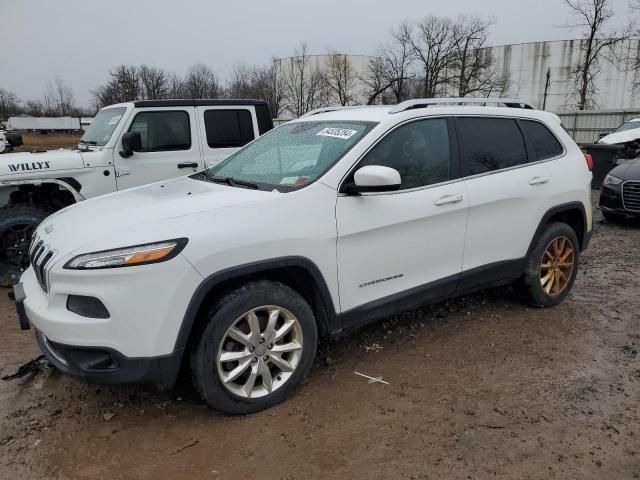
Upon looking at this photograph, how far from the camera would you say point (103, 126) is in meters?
6.12

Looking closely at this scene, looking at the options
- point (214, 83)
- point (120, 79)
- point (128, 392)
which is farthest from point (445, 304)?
point (214, 83)

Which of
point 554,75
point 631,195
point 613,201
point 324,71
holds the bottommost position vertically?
point 613,201

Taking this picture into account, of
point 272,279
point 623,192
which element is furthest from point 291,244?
point 623,192

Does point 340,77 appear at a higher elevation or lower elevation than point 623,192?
higher

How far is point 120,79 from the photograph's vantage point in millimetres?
42719

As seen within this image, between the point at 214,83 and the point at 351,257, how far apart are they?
56.7 m

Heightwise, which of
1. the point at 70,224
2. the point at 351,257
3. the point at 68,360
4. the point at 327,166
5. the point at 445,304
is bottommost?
the point at 445,304

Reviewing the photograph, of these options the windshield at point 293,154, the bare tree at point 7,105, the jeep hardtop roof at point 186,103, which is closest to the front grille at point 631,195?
the jeep hardtop roof at point 186,103

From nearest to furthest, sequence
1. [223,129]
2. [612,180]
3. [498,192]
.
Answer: [498,192]
[223,129]
[612,180]

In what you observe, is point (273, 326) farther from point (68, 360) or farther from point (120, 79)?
point (120, 79)

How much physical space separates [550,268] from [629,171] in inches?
195

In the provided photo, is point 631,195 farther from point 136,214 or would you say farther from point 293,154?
point 136,214

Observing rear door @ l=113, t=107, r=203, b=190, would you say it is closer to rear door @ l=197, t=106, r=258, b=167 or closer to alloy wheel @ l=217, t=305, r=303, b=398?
rear door @ l=197, t=106, r=258, b=167

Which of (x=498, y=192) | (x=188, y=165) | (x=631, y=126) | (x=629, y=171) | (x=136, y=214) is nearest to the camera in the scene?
(x=136, y=214)
